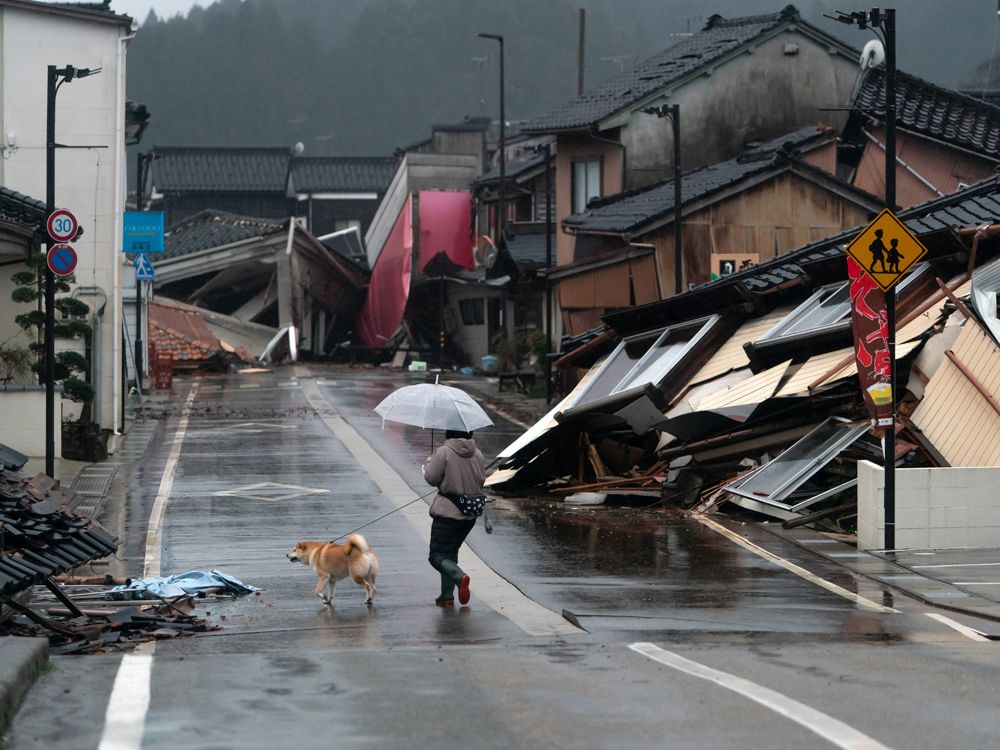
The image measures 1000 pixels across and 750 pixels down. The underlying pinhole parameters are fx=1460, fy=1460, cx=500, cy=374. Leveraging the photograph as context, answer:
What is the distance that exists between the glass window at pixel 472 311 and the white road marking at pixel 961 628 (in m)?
40.5

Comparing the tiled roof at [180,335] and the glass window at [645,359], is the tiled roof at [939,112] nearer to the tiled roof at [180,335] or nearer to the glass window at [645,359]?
the glass window at [645,359]

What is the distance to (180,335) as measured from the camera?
47.8 metres

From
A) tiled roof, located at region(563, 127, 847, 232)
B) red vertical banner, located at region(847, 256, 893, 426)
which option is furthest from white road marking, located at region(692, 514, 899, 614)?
tiled roof, located at region(563, 127, 847, 232)

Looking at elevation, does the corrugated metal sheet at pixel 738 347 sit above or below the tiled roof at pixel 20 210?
below

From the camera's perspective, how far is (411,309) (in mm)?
55969

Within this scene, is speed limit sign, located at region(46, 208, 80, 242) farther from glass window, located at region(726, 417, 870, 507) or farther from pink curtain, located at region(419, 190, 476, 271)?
pink curtain, located at region(419, 190, 476, 271)

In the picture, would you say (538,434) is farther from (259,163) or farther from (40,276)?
(259,163)

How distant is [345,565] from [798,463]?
284 inches

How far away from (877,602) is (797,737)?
563 cm

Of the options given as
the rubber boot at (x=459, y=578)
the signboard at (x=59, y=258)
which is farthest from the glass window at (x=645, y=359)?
the rubber boot at (x=459, y=578)

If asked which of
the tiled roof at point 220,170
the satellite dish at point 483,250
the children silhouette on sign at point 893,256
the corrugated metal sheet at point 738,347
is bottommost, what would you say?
the corrugated metal sheet at point 738,347

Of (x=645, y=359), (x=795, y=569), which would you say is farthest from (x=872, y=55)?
(x=795, y=569)

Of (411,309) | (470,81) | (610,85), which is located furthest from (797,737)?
(470,81)

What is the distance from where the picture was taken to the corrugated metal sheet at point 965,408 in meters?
16.0
